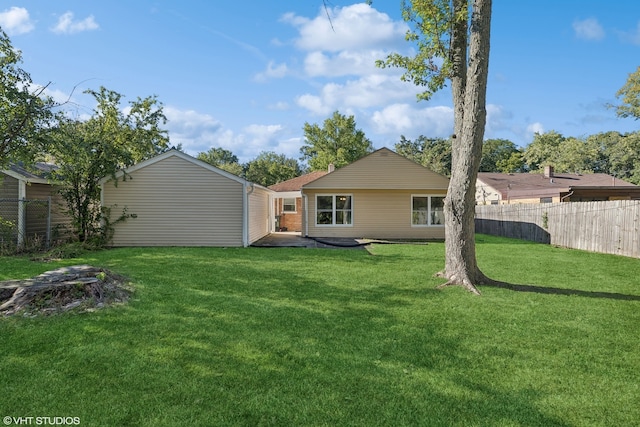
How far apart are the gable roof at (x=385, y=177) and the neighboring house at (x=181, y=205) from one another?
14.8ft

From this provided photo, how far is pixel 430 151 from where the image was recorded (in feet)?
181

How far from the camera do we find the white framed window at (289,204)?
22881 millimetres

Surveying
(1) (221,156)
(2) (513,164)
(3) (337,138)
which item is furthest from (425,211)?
(1) (221,156)

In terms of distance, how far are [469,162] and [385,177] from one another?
33.8ft

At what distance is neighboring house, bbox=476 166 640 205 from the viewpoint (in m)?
21.9

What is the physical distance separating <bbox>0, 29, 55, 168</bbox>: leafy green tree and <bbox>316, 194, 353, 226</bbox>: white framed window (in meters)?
12.0

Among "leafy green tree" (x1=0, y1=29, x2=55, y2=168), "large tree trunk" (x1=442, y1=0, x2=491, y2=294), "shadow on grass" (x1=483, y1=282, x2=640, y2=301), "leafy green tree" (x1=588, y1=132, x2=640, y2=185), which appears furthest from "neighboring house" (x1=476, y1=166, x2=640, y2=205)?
"leafy green tree" (x1=0, y1=29, x2=55, y2=168)

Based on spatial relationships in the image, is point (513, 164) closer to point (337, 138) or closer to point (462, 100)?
point (337, 138)

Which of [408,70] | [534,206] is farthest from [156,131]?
[534,206]

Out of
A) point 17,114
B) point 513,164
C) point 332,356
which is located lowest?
point 332,356

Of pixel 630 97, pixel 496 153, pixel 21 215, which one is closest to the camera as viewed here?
pixel 21 215

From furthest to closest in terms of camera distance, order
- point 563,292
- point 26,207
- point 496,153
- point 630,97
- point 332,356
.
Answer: point 496,153, point 630,97, point 26,207, point 563,292, point 332,356

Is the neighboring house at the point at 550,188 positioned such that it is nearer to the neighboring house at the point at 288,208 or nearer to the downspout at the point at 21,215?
the neighboring house at the point at 288,208

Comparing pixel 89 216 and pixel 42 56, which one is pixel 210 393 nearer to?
pixel 42 56
